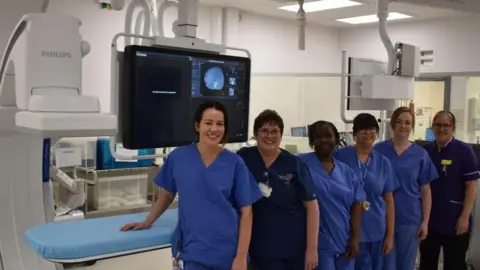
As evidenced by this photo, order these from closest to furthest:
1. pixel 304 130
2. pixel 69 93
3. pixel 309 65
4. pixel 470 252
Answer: pixel 69 93 < pixel 470 252 < pixel 304 130 < pixel 309 65

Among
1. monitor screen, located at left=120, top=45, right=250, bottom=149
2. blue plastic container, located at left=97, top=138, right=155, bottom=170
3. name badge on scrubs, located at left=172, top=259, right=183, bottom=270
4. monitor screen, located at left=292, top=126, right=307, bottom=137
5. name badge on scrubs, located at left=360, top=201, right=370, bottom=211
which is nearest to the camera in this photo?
name badge on scrubs, located at left=172, top=259, right=183, bottom=270

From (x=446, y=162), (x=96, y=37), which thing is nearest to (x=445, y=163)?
(x=446, y=162)

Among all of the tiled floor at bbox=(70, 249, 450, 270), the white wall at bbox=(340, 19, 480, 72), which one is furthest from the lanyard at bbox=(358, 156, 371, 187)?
the white wall at bbox=(340, 19, 480, 72)

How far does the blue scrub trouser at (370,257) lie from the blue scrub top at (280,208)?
0.61 meters

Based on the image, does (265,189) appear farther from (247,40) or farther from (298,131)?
(247,40)

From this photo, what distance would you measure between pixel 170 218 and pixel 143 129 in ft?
1.45

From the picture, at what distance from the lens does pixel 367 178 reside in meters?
2.67

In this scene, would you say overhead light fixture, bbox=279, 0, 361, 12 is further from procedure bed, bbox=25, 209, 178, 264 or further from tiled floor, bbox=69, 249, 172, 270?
procedure bed, bbox=25, 209, 178, 264

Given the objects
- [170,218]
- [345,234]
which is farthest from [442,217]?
[170,218]

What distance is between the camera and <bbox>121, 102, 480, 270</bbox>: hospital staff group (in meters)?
2.02

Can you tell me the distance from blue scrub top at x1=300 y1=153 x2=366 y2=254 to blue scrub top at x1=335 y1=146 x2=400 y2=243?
0.23m

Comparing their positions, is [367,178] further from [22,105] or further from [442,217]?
[22,105]

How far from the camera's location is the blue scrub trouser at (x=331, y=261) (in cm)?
240

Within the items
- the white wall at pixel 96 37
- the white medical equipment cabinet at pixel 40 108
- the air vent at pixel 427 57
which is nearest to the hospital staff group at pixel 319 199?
the white medical equipment cabinet at pixel 40 108
